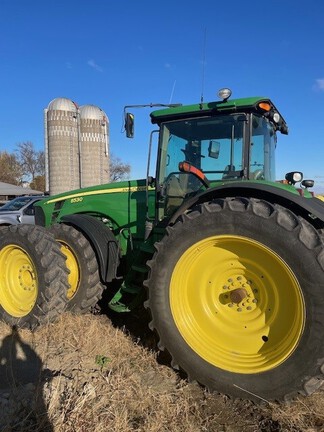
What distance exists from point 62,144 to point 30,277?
1022cm

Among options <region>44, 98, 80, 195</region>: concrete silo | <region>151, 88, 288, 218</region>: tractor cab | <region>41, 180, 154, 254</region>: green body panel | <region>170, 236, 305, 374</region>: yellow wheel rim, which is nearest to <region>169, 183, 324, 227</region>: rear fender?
<region>151, 88, 288, 218</region>: tractor cab

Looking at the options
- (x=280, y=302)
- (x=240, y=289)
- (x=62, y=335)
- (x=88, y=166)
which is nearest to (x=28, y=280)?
(x=62, y=335)

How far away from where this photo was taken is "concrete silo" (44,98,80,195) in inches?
547

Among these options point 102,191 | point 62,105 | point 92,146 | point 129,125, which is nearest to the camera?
point 129,125

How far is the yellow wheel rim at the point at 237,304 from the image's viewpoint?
9.20 feet

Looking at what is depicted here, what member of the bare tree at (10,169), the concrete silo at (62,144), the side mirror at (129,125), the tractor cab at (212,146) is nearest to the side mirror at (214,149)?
the tractor cab at (212,146)

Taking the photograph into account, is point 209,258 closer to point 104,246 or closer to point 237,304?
point 237,304

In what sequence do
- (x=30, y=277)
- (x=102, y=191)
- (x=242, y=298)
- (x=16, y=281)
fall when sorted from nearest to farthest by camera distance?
1. (x=242, y=298)
2. (x=30, y=277)
3. (x=16, y=281)
4. (x=102, y=191)

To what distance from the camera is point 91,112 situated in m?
14.4

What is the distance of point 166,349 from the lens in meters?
3.14

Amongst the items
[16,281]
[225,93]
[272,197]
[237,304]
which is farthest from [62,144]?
[237,304]

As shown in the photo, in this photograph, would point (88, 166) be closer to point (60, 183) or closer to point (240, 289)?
point (60, 183)

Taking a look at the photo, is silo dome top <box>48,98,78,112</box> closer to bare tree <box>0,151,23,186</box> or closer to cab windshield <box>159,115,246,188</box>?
cab windshield <box>159,115,246,188</box>

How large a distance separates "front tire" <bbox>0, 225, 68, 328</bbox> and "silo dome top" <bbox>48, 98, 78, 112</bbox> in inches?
403
